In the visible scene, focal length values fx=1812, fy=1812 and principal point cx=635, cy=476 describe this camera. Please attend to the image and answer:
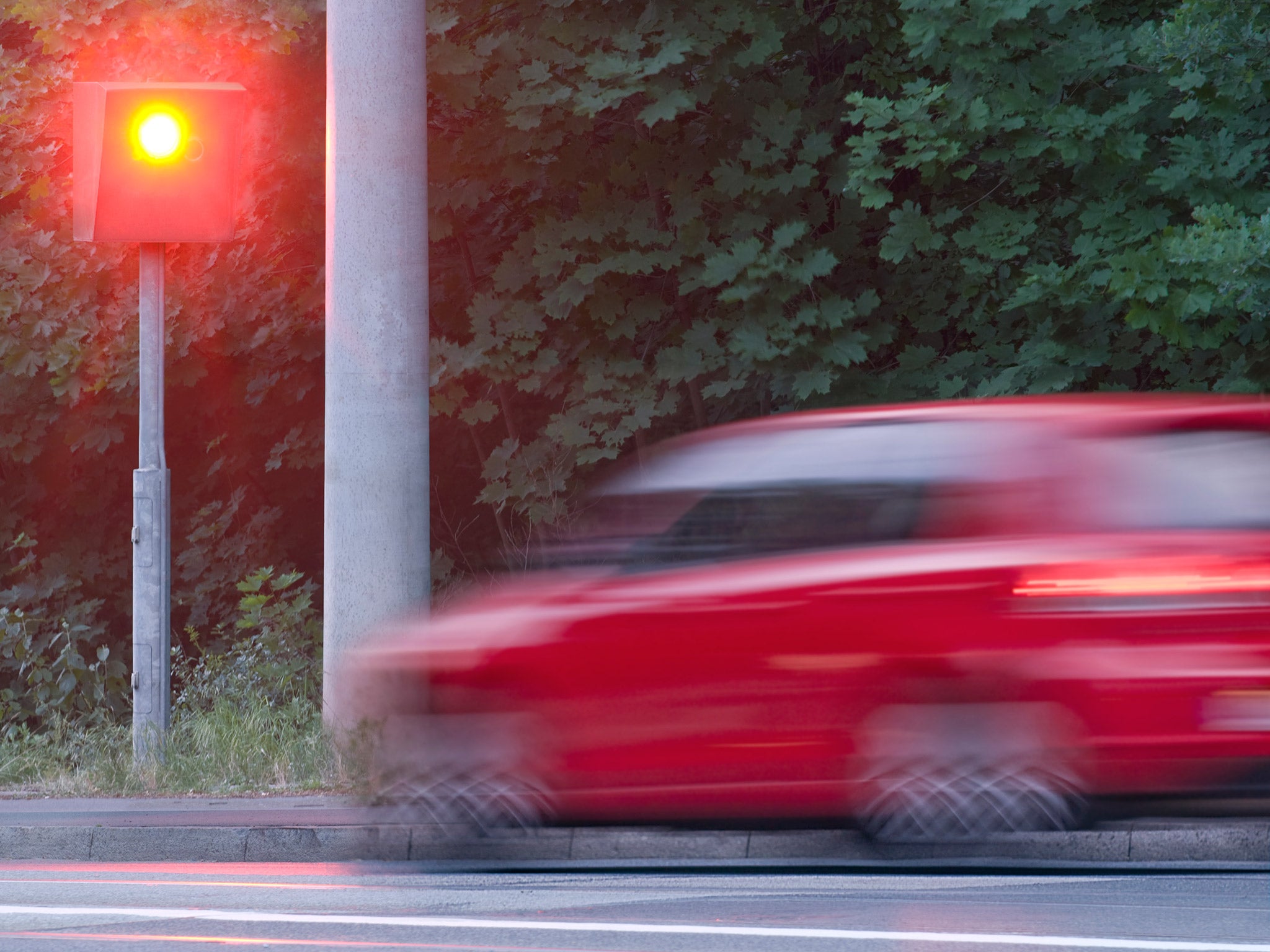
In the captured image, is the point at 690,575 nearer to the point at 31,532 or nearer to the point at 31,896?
the point at 31,896

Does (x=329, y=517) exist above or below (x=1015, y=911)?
above

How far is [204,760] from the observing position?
32.8 feet

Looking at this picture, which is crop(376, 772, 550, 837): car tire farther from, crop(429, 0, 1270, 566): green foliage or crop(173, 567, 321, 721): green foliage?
crop(429, 0, 1270, 566): green foliage

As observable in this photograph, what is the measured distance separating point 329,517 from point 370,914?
322cm

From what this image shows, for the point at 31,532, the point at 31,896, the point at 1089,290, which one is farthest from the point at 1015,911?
the point at 31,532

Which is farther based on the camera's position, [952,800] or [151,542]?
[151,542]

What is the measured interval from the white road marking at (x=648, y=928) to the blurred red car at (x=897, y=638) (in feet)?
4.29

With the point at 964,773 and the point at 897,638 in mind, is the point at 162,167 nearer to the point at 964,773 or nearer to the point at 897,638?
the point at 897,638

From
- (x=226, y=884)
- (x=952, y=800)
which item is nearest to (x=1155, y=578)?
(x=952, y=800)

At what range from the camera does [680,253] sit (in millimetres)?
12695

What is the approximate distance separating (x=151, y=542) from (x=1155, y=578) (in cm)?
657

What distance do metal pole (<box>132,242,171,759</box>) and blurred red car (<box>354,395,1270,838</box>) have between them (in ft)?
15.7

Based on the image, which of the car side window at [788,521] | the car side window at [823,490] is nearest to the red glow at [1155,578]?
the car side window at [823,490]

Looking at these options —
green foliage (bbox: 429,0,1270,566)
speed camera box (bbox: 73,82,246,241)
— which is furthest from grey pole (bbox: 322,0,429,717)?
green foliage (bbox: 429,0,1270,566)
